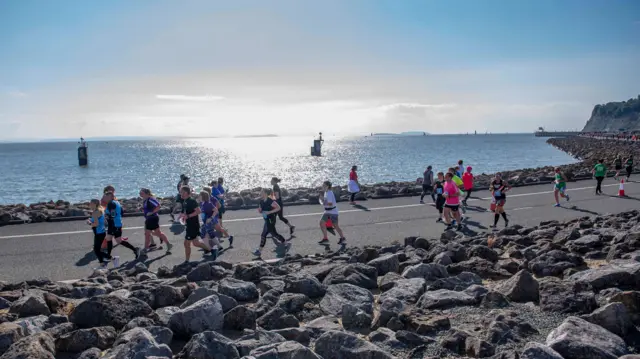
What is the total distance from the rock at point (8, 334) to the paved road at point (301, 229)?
5.33m

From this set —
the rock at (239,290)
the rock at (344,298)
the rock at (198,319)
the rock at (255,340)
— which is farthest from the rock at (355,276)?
the rock at (255,340)

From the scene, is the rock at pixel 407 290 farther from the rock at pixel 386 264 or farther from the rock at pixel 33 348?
the rock at pixel 33 348

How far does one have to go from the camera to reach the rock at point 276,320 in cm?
708

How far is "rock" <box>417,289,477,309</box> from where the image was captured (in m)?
7.63

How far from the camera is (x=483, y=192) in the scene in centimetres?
2602

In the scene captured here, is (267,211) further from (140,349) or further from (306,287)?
(140,349)

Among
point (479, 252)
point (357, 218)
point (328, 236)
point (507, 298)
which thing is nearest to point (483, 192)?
point (357, 218)

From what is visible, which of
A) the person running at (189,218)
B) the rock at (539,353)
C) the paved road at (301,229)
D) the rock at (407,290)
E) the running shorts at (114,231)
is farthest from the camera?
the paved road at (301,229)

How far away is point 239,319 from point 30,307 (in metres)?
3.32

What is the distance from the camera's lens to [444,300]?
25.2 feet

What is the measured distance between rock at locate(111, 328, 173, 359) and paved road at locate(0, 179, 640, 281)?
6637mm

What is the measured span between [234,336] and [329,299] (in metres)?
1.79

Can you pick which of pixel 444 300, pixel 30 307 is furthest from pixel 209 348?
pixel 444 300

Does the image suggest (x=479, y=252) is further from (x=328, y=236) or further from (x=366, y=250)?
(x=328, y=236)
